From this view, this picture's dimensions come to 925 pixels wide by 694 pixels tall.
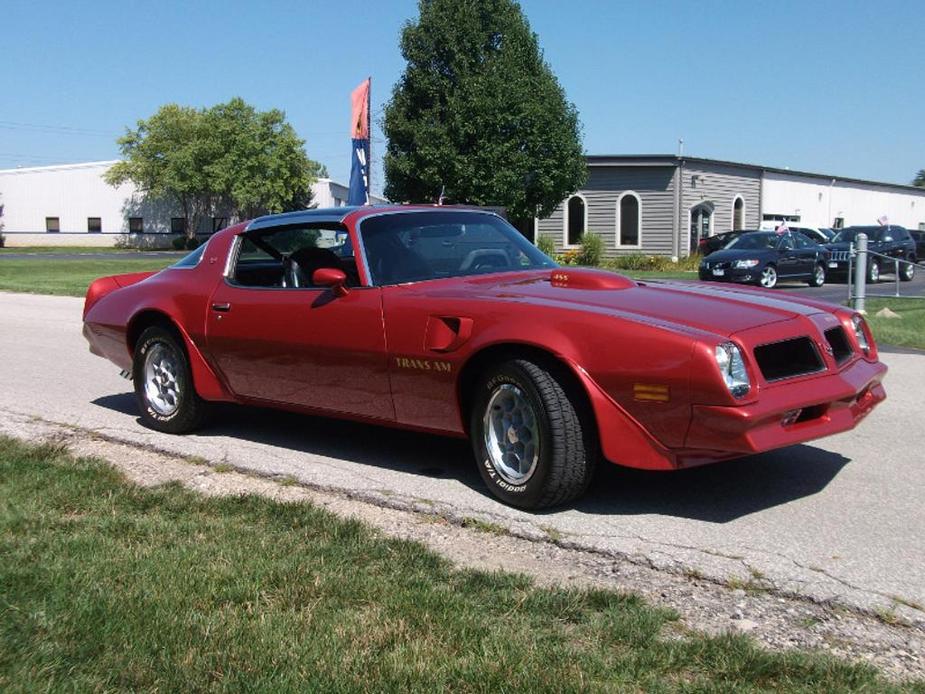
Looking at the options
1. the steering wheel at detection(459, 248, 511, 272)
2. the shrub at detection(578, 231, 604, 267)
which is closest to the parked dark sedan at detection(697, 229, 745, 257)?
the shrub at detection(578, 231, 604, 267)

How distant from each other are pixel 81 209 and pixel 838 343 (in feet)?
246

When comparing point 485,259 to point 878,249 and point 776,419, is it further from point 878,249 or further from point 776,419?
point 878,249

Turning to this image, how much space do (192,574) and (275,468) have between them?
1922 millimetres

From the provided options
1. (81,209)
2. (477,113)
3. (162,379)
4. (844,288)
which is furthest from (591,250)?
(81,209)

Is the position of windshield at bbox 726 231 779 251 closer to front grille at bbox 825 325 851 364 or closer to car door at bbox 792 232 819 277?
Result: car door at bbox 792 232 819 277

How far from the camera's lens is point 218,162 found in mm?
63375

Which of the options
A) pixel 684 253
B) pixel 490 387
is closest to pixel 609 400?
pixel 490 387

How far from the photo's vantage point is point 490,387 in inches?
188

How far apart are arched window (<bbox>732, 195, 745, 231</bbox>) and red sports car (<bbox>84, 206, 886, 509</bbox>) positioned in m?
37.4

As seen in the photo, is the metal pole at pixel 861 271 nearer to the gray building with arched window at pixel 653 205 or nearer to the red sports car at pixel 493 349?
the red sports car at pixel 493 349

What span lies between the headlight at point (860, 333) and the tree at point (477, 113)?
24766 millimetres

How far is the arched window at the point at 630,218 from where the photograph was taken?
37844mm

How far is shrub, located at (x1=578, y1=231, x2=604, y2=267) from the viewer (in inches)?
1400

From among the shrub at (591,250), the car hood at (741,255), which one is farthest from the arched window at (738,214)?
the car hood at (741,255)
